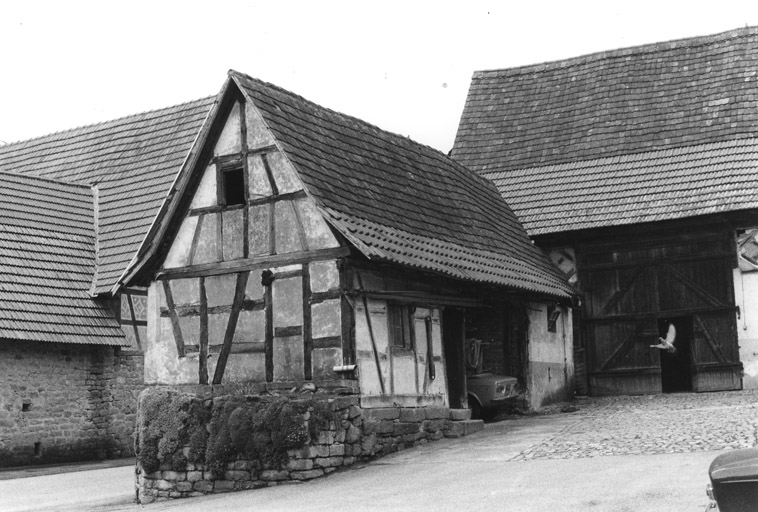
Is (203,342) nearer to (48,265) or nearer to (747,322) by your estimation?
(48,265)

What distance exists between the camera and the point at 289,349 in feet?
53.9

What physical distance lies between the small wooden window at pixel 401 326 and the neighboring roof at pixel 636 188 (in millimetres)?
8269

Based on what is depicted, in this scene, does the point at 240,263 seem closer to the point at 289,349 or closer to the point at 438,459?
the point at 289,349

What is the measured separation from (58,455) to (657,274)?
538 inches

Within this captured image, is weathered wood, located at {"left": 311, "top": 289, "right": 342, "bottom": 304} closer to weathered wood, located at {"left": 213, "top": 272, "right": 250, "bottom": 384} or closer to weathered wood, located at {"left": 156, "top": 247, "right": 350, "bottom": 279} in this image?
weathered wood, located at {"left": 156, "top": 247, "right": 350, "bottom": 279}

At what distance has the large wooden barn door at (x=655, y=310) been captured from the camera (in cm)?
2344

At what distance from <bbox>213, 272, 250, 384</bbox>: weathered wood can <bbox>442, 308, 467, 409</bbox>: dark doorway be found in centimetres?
400

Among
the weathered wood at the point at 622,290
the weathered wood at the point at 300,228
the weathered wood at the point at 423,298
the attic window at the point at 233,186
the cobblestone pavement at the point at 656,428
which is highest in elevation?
the attic window at the point at 233,186

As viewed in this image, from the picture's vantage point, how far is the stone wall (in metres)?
21.4

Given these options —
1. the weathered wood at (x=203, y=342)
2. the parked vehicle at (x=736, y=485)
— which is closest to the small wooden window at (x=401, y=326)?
the weathered wood at (x=203, y=342)

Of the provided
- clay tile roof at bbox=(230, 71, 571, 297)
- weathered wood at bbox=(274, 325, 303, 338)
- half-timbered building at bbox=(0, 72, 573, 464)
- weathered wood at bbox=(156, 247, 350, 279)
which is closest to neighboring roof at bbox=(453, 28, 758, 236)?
half-timbered building at bbox=(0, 72, 573, 464)

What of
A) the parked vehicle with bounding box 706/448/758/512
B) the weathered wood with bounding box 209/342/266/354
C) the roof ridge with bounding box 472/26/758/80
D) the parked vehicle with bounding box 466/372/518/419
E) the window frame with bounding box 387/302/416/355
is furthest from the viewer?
the roof ridge with bounding box 472/26/758/80

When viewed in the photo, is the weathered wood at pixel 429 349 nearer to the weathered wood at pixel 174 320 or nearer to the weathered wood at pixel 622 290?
the weathered wood at pixel 174 320

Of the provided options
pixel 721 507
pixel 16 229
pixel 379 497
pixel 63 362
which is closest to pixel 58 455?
pixel 63 362
